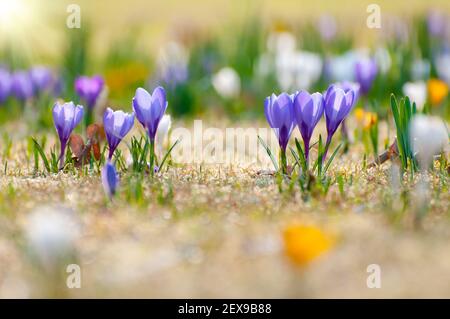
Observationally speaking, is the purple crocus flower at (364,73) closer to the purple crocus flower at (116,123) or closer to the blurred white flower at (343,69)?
the blurred white flower at (343,69)

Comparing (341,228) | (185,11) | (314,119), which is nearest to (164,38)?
(185,11)

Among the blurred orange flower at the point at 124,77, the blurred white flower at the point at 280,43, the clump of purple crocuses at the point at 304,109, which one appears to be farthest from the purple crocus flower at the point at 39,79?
the clump of purple crocuses at the point at 304,109

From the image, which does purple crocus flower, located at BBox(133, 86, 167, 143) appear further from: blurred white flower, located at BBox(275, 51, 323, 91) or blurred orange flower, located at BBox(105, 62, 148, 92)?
blurred orange flower, located at BBox(105, 62, 148, 92)

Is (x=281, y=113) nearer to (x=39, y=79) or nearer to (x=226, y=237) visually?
(x=226, y=237)

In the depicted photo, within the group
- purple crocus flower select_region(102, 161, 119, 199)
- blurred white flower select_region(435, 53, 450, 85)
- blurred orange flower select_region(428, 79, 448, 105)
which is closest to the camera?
purple crocus flower select_region(102, 161, 119, 199)

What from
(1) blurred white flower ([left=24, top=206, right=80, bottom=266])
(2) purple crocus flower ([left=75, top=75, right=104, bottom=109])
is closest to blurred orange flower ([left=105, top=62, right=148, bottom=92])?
(2) purple crocus flower ([left=75, top=75, right=104, bottom=109])

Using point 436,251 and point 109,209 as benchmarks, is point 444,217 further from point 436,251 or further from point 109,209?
point 109,209

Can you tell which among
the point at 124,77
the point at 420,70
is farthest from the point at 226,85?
the point at 420,70
